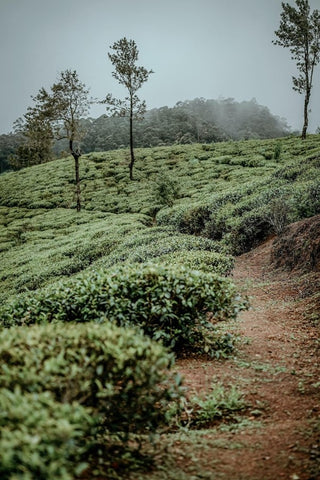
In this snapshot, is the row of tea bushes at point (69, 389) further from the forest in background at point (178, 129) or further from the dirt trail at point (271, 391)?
the forest in background at point (178, 129)

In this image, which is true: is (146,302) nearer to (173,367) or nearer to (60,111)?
(173,367)

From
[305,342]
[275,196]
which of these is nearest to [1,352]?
[305,342]

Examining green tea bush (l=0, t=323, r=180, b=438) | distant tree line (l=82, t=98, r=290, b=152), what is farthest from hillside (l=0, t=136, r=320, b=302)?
distant tree line (l=82, t=98, r=290, b=152)

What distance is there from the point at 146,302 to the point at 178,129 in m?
62.8

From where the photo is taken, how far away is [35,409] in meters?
2.05

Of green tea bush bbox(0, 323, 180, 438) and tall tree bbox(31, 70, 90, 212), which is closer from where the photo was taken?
green tea bush bbox(0, 323, 180, 438)

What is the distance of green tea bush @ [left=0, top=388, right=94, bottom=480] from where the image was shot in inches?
69.9

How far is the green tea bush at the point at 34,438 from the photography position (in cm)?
178

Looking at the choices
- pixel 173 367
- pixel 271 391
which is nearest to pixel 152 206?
pixel 173 367

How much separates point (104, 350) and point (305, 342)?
14.0 ft

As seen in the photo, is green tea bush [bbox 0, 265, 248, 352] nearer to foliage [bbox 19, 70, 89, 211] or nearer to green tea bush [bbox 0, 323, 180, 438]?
green tea bush [bbox 0, 323, 180, 438]

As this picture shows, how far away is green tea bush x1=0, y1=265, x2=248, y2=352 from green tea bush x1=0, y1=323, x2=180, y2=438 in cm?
180

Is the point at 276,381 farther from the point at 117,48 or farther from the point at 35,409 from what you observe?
the point at 117,48

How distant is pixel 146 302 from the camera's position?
4848 millimetres
